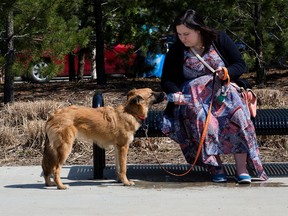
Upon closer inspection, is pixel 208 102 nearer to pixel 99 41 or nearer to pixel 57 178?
pixel 57 178

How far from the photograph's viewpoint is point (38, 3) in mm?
10758

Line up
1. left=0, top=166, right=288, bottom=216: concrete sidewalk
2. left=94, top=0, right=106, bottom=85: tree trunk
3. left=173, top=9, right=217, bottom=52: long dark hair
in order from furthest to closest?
left=94, top=0, right=106, bottom=85: tree trunk < left=173, top=9, right=217, bottom=52: long dark hair < left=0, top=166, right=288, bottom=216: concrete sidewalk

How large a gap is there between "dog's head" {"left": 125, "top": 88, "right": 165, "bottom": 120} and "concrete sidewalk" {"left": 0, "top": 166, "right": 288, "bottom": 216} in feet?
2.21

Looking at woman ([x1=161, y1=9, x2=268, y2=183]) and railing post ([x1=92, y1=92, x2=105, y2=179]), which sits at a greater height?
woman ([x1=161, y1=9, x2=268, y2=183])

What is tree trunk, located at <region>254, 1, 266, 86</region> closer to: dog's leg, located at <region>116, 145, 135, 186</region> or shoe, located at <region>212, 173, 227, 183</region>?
shoe, located at <region>212, 173, 227, 183</region>

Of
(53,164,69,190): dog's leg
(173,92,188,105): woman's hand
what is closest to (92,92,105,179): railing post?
(53,164,69,190): dog's leg

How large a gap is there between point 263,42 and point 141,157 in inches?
200

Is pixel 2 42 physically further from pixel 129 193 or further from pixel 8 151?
pixel 129 193

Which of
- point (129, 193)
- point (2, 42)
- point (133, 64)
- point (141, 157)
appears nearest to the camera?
point (129, 193)

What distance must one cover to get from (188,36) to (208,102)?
24.6 inches

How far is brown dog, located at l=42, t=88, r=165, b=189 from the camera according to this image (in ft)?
21.5

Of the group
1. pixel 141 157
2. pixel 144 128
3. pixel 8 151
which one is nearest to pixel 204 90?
pixel 144 128

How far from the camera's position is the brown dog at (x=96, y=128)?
6562mm

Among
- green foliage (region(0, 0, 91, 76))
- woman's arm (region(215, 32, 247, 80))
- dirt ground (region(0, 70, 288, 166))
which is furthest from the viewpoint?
green foliage (region(0, 0, 91, 76))
